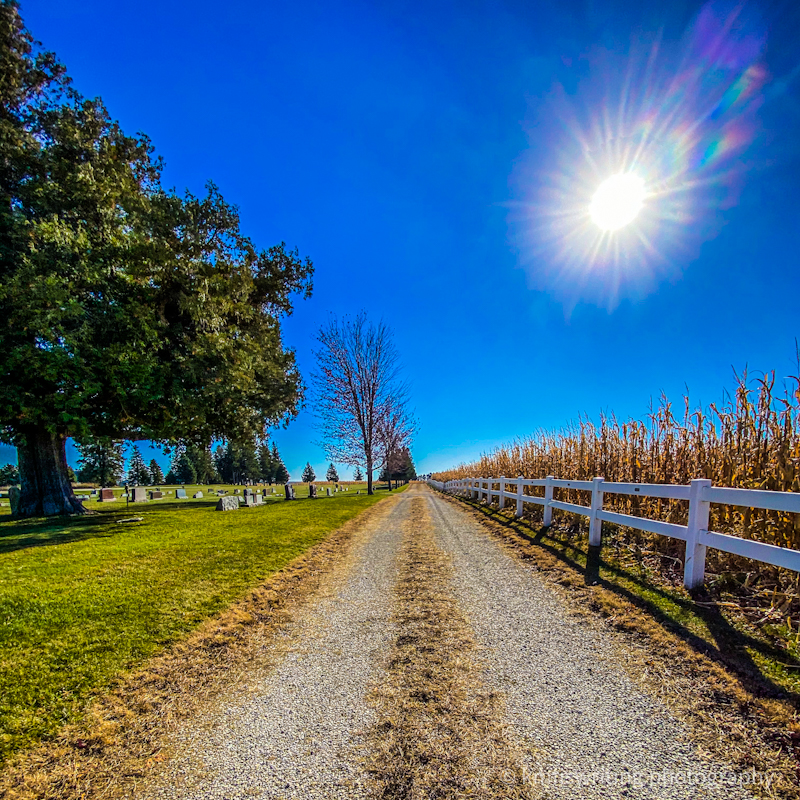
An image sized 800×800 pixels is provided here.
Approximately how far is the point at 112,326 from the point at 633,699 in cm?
1183

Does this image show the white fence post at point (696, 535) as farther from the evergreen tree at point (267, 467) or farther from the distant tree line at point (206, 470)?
the evergreen tree at point (267, 467)

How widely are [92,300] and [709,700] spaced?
12.9 m

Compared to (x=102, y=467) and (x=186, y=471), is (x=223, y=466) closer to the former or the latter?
(x=186, y=471)

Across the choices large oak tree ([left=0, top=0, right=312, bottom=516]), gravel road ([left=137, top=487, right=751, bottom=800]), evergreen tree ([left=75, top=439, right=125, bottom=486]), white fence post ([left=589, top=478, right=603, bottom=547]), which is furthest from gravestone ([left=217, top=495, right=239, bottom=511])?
evergreen tree ([left=75, top=439, right=125, bottom=486])

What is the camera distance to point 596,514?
5.94 meters

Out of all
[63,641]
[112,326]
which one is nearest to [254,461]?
[112,326]

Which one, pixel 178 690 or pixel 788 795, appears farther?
pixel 178 690

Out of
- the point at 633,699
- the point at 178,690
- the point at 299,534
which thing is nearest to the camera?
A: the point at 633,699

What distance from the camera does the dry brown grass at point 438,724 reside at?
5.88 feet

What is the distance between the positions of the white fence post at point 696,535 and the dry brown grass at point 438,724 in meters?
2.56

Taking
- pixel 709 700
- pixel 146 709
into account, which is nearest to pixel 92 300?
pixel 146 709

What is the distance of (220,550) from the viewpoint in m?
6.42

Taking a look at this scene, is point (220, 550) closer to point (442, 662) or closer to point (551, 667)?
point (442, 662)

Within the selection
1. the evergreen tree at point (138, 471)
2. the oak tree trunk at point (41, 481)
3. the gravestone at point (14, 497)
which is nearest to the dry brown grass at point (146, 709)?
the oak tree trunk at point (41, 481)
